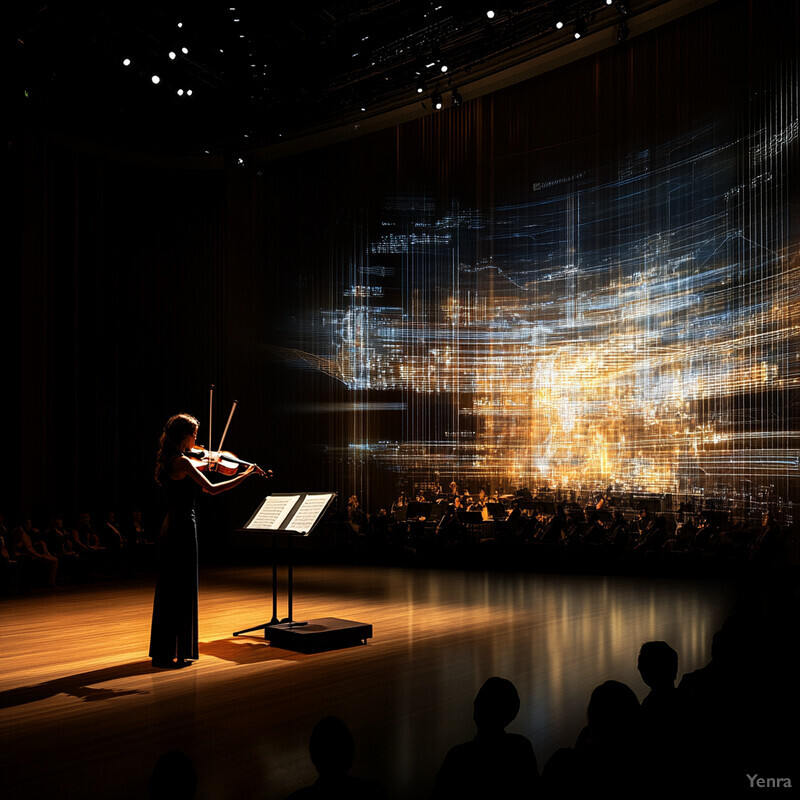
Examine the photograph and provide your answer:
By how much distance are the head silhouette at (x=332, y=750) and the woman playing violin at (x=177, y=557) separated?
3527mm

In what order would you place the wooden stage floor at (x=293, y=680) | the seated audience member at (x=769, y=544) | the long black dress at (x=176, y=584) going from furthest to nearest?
the seated audience member at (x=769, y=544) → the long black dress at (x=176, y=584) → the wooden stage floor at (x=293, y=680)

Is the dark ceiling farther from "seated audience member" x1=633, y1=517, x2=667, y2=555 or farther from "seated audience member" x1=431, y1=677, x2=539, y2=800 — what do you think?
"seated audience member" x1=431, y1=677, x2=539, y2=800

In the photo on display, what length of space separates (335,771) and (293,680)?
3.22m

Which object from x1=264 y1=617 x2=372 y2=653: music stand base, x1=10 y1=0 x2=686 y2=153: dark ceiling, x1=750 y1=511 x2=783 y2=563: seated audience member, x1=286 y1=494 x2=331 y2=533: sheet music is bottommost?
x1=264 y1=617 x2=372 y2=653: music stand base

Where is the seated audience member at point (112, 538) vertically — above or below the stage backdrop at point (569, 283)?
below

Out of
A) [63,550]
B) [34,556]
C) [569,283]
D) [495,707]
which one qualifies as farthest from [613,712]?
[569,283]

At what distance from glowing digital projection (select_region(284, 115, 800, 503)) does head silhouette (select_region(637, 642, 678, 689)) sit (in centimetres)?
803

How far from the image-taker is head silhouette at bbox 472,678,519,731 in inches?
74.8

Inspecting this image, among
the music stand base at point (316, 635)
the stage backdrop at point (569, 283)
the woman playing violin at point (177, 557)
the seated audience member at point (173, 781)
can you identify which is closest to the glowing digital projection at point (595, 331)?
the stage backdrop at point (569, 283)

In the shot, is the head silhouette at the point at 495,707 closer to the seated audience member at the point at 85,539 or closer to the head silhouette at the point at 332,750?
the head silhouette at the point at 332,750

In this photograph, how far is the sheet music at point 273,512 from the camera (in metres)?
5.84

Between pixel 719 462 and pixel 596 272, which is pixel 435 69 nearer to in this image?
pixel 596 272

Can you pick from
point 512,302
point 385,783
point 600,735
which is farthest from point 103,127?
point 600,735

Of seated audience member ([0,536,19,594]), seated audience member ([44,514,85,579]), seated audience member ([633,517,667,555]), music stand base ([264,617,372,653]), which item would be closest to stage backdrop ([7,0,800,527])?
seated audience member ([633,517,667,555])
